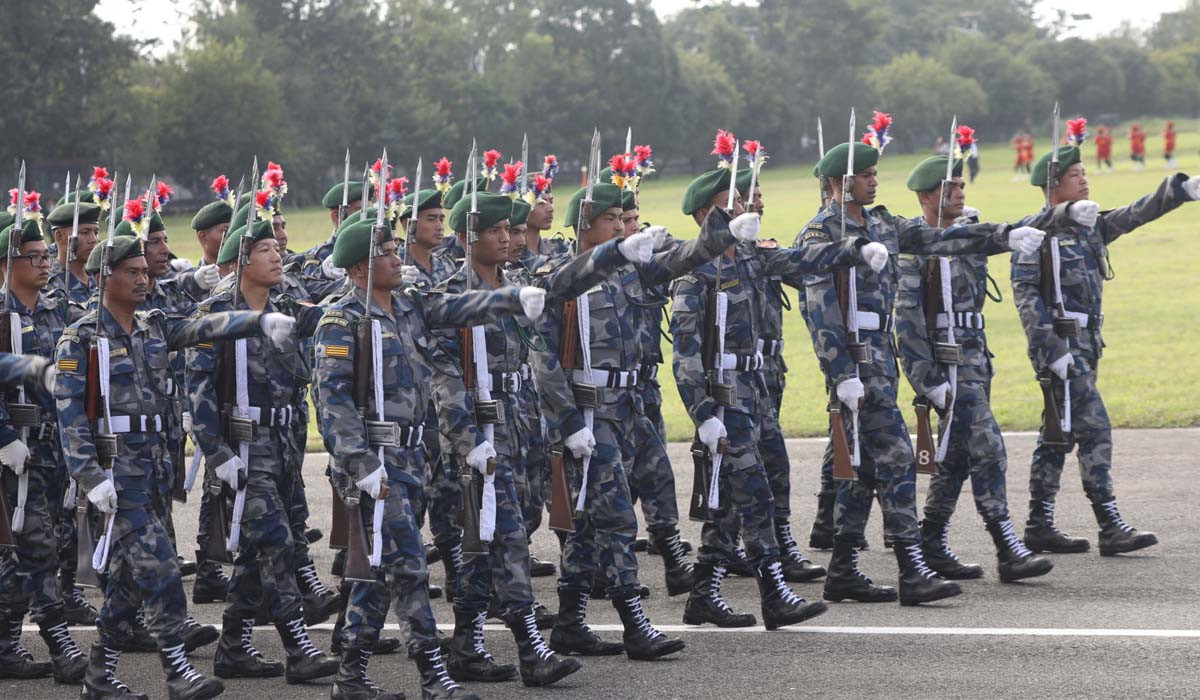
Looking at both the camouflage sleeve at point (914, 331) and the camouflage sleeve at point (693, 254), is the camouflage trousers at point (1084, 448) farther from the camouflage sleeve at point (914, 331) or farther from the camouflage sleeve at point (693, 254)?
the camouflage sleeve at point (693, 254)

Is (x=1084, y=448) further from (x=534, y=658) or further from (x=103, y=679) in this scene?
(x=103, y=679)

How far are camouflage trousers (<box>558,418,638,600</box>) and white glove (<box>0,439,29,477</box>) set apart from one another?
2642 mm

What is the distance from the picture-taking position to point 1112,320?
2380 centimetres

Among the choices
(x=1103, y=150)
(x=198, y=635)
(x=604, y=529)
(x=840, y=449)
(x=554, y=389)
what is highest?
(x=1103, y=150)

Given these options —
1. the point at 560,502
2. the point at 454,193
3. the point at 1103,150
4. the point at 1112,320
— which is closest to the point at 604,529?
the point at 560,502

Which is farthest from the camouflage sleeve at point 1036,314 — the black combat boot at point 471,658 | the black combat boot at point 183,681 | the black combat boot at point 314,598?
the black combat boot at point 183,681

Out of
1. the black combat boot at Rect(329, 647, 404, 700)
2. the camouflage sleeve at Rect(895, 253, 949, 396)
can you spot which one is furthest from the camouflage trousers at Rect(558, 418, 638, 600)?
the camouflage sleeve at Rect(895, 253, 949, 396)

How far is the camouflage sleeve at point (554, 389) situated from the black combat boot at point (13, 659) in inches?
108

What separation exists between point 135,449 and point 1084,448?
18.3ft

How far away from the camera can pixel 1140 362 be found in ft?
63.1

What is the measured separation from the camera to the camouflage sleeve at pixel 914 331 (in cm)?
970

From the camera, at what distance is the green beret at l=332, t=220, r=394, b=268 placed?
7.54m

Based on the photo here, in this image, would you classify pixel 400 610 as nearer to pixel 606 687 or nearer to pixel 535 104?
pixel 606 687

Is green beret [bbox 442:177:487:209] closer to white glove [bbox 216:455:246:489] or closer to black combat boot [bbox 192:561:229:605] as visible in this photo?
black combat boot [bbox 192:561:229:605]
